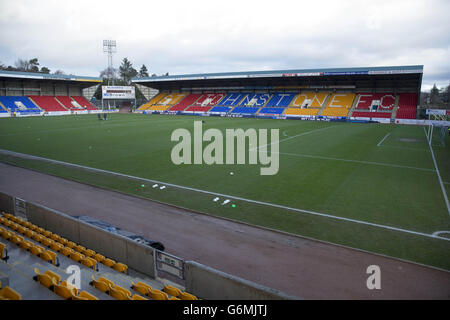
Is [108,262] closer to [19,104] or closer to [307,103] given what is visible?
[307,103]

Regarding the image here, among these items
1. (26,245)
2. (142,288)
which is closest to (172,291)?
(142,288)

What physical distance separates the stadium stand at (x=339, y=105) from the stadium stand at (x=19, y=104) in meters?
54.0

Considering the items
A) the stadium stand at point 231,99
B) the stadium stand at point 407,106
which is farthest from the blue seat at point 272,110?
the stadium stand at point 407,106

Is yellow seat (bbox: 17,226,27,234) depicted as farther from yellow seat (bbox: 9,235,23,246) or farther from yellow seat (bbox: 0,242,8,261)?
yellow seat (bbox: 0,242,8,261)

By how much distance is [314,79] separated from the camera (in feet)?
186

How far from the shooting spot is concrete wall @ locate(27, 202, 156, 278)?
686cm

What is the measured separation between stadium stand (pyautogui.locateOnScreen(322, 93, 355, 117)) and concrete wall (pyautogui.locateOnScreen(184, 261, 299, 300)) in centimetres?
4993

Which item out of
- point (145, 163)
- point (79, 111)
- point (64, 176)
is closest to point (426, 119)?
point (145, 163)

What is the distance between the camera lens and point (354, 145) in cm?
2614

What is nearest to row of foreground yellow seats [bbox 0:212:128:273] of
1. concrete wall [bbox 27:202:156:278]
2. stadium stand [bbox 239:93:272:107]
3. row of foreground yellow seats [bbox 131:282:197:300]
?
concrete wall [bbox 27:202:156:278]

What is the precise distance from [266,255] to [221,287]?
288cm

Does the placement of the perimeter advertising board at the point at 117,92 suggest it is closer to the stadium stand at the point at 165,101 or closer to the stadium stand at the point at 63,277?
the stadium stand at the point at 165,101

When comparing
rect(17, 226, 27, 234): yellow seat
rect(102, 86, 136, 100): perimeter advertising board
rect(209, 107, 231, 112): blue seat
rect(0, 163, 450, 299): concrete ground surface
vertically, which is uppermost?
rect(102, 86, 136, 100): perimeter advertising board

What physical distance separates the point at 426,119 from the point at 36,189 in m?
52.1
